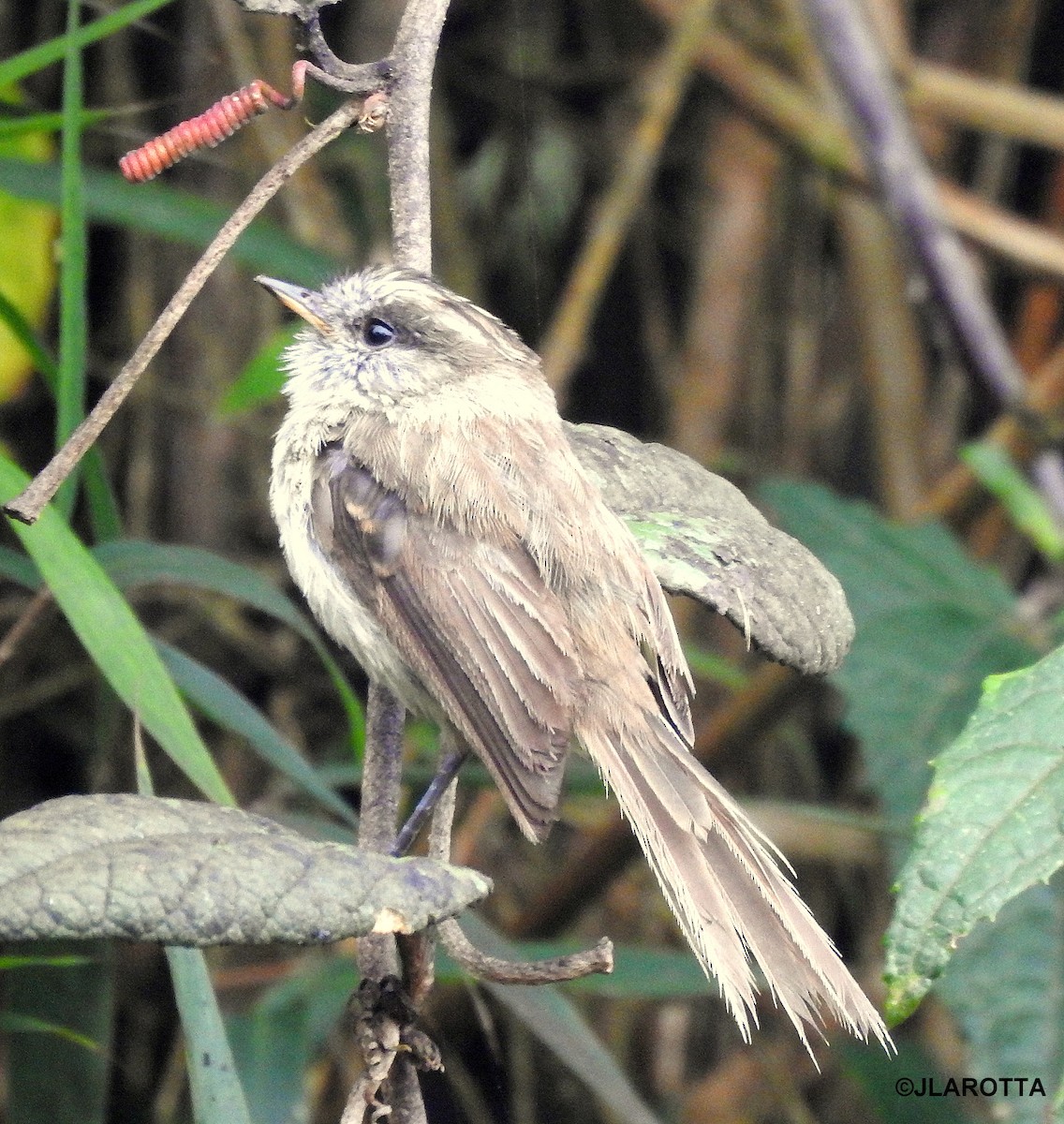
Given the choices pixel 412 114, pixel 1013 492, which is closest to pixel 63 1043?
pixel 412 114

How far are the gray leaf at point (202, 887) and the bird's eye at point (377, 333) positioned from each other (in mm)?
1386

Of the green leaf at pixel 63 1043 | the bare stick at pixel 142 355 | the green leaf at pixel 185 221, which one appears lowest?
the green leaf at pixel 63 1043

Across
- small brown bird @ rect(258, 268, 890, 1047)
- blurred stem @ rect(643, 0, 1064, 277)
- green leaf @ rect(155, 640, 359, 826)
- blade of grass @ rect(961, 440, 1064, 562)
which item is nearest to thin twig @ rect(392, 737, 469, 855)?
small brown bird @ rect(258, 268, 890, 1047)

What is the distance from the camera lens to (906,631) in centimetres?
361

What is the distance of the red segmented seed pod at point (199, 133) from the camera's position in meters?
1.60

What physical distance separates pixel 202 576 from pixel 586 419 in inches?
115

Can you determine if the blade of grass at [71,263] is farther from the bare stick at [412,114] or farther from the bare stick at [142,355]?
the bare stick at [142,355]

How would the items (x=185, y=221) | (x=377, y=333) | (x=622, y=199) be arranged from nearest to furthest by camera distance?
(x=377, y=333) → (x=185, y=221) → (x=622, y=199)

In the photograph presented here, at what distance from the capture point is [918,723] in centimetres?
341

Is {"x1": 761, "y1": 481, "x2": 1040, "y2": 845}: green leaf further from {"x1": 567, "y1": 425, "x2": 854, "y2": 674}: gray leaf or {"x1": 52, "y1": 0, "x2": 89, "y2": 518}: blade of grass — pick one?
{"x1": 52, "y1": 0, "x2": 89, "y2": 518}: blade of grass

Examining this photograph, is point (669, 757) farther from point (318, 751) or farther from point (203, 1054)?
point (318, 751)

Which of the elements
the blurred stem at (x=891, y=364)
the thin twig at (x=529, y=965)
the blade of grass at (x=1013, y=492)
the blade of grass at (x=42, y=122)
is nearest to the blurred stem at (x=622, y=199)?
the blurred stem at (x=891, y=364)

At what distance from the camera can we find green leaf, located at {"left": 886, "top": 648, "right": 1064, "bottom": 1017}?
60.8 inches

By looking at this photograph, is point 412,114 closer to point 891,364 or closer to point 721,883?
point 721,883
